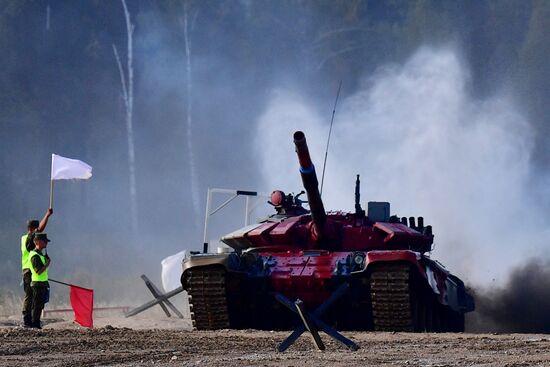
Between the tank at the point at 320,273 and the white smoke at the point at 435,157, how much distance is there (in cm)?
902

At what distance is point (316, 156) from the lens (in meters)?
48.3

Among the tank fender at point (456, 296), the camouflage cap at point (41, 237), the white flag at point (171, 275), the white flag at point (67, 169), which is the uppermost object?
the white flag at point (67, 169)

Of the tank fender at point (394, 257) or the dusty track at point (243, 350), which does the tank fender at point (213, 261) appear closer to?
the tank fender at point (394, 257)

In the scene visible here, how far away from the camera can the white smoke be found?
39062 millimetres

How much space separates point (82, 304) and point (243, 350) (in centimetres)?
720

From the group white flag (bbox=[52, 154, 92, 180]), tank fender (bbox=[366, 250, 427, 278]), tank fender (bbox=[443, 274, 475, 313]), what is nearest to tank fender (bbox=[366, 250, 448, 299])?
tank fender (bbox=[366, 250, 427, 278])

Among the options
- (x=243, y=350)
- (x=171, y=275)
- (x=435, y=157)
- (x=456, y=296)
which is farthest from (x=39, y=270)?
(x=435, y=157)

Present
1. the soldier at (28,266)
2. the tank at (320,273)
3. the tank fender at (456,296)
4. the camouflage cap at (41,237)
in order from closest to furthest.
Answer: the camouflage cap at (41,237), the soldier at (28,266), the tank at (320,273), the tank fender at (456,296)

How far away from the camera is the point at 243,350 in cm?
1656

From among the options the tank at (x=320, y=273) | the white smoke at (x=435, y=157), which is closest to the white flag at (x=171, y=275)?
the white smoke at (x=435, y=157)

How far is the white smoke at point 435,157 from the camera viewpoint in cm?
3906

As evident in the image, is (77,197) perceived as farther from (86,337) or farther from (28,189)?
(86,337)

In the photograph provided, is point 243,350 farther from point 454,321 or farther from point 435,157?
point 435,157

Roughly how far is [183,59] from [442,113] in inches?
634
